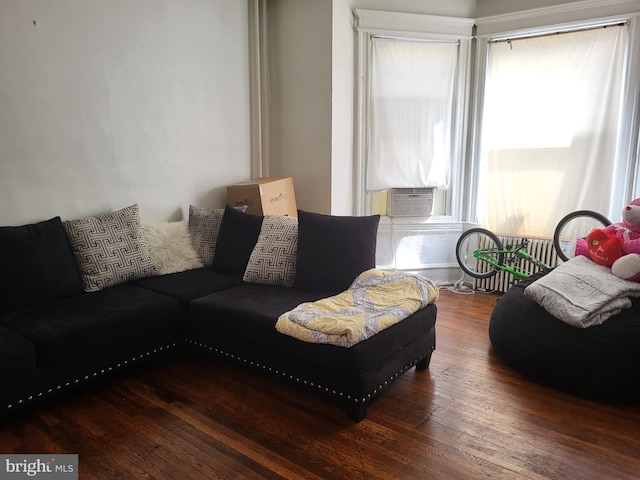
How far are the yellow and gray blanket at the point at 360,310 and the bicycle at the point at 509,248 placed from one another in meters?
1.77

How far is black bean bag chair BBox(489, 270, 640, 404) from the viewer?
231cm

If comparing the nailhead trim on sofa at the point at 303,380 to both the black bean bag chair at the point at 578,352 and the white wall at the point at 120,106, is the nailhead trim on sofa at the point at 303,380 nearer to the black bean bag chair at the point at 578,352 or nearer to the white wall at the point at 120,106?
the black bean bag chair at the point at 578,352

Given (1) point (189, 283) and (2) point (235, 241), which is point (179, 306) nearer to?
(1) point (189, 283)

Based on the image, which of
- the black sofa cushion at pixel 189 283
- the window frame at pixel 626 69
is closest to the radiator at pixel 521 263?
the window frame at pixel 626 69

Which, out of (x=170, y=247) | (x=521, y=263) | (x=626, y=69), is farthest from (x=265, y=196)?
(x=626, y=69)

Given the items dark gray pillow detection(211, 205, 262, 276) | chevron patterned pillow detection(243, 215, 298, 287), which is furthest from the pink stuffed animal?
dark gray pillow detection(211, 205, 262, 276)

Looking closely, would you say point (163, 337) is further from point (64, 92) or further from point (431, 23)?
point (431, 23)

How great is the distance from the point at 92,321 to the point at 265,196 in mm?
1780

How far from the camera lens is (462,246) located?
4.42 metres

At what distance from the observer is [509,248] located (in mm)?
4176

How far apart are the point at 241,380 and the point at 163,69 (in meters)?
2.43

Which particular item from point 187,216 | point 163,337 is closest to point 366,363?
point 163,337

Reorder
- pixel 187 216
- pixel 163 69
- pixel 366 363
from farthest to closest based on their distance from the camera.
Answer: pixel 187 216
pixel 163 69
pixel 366 363

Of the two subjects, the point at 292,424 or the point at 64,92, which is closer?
the point at 292,424
